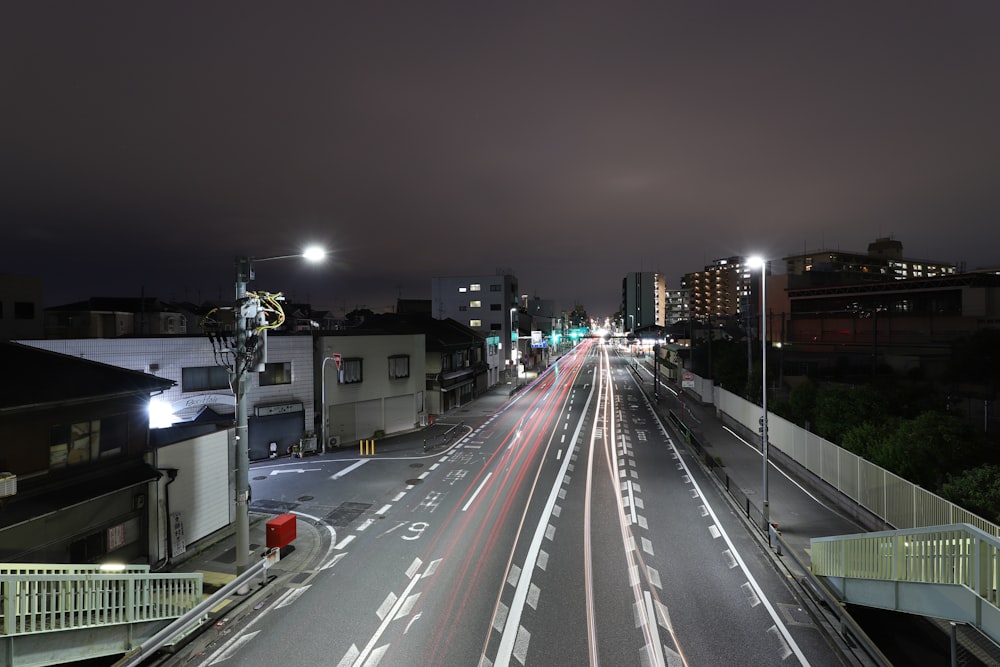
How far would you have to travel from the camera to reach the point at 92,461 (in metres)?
13.9

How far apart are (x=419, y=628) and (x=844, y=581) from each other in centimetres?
1130

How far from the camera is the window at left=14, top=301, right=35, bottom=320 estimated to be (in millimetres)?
36019

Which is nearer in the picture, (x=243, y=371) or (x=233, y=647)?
(x=233, y=647)

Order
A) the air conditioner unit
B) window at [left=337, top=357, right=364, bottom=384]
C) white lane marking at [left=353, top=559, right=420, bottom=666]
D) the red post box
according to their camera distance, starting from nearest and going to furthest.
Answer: white lane marking at [left=353, top=559, right=420, bottom=666] → the air conditioner unit → the red post box → window at [left=337, top=357, right=364, bottom=384]

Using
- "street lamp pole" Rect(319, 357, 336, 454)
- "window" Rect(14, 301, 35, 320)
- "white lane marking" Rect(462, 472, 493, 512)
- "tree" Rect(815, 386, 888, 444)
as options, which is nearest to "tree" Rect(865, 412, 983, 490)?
"tree" Rect(815, 386, 888, 444)

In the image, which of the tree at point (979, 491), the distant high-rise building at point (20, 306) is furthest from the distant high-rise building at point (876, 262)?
the distant high-rise building at point (20, 306)

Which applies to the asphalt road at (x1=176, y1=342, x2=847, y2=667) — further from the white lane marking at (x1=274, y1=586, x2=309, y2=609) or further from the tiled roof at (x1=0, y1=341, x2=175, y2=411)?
the tiled roof at (x1=0, y1=341, x2=175, y2=411)

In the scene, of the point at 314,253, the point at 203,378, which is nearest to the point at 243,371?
the point at 314,253

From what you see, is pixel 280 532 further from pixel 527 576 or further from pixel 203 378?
pixel 203 378

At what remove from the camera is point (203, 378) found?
89.2ft

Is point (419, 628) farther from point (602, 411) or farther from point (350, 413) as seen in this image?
point (602, 411)

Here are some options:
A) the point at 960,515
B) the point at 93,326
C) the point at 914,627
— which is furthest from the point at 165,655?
the point at 93,326

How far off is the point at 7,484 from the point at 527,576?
45.1 ft

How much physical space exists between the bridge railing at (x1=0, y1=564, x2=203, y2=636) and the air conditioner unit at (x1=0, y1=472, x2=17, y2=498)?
251 cm
